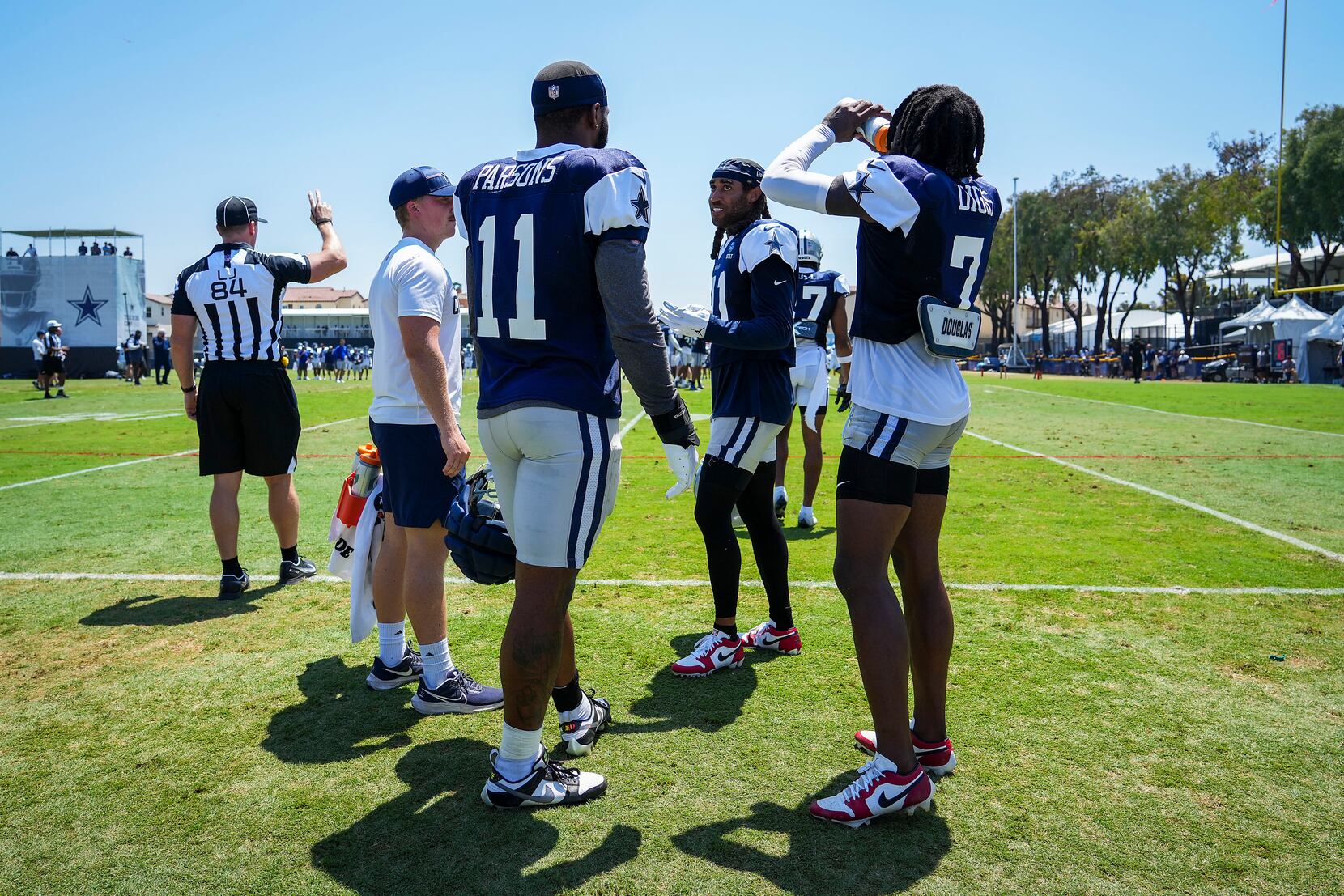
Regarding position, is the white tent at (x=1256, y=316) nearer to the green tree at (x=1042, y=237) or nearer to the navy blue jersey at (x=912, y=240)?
the green tree at (x=1042, y=237)

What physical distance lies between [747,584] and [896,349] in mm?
3022

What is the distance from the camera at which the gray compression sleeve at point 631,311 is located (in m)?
2.79

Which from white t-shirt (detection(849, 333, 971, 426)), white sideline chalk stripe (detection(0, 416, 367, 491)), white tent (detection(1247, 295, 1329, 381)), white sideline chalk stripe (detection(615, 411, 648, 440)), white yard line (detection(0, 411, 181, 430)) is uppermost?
white tent (detection(1247, 295, 1329, 381))

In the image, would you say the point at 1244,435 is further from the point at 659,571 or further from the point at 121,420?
the point at 121,420

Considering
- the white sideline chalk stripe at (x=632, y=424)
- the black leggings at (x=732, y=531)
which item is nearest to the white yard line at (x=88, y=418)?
the white sideline chalk stripe at (x=632, y=424)

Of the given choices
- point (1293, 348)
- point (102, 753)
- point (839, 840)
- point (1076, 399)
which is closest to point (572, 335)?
point (839, 840)

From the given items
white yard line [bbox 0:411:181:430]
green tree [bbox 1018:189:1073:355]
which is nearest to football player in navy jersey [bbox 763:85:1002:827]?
white yard line [bbox 0:411:181:430]

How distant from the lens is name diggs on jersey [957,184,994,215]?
2.94 meters

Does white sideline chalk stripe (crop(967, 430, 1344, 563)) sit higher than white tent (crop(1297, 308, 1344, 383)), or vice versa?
white tent (crop(1297, 308, 1344, 383))

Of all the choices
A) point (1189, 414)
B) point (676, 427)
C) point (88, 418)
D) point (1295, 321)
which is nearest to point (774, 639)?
point (676, 427)

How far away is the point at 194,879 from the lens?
258cm

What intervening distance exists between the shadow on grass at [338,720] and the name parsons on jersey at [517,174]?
2.14 metres

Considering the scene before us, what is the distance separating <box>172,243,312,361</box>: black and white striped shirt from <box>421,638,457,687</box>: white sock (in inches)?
110

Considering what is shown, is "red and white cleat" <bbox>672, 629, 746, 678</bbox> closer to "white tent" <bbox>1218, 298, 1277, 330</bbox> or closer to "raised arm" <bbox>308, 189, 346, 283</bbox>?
"raised arm" <bbox>308, 189, 346, 283</bbox>
